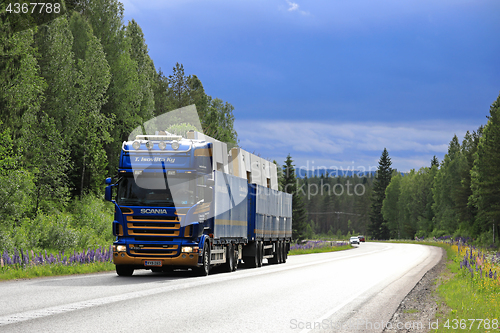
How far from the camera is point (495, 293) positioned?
1345 cm

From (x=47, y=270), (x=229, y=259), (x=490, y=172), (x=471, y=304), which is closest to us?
(x=471, y=304)

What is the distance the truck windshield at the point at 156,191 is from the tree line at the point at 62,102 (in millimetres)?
12594

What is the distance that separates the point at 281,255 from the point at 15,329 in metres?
23.9

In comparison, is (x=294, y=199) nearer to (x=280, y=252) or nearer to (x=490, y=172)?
(x=490, y=172)

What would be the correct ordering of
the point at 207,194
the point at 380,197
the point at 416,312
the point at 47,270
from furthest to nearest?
the point at 380,197 < the point at 207,194 < the point at 47,270 < the point at 416,312

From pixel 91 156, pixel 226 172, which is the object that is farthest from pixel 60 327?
pixel 91 156

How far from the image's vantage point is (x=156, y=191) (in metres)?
17.6

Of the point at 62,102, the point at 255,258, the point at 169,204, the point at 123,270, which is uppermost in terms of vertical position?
the point at 62,102

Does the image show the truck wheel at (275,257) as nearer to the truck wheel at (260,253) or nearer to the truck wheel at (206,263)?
the truck wheel at (260,253)

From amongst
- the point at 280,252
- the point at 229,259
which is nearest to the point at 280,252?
the point at 280,252

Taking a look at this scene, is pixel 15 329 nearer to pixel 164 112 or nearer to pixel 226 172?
pixel 226 172

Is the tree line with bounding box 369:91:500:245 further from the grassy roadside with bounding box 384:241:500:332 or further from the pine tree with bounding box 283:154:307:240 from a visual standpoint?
A: the grassy roadside with bounding box 384:241:500:332

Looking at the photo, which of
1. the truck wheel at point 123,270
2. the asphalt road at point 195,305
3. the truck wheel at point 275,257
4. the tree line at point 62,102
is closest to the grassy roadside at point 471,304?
the asphalt road at point 195,305

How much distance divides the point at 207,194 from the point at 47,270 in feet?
19.0
